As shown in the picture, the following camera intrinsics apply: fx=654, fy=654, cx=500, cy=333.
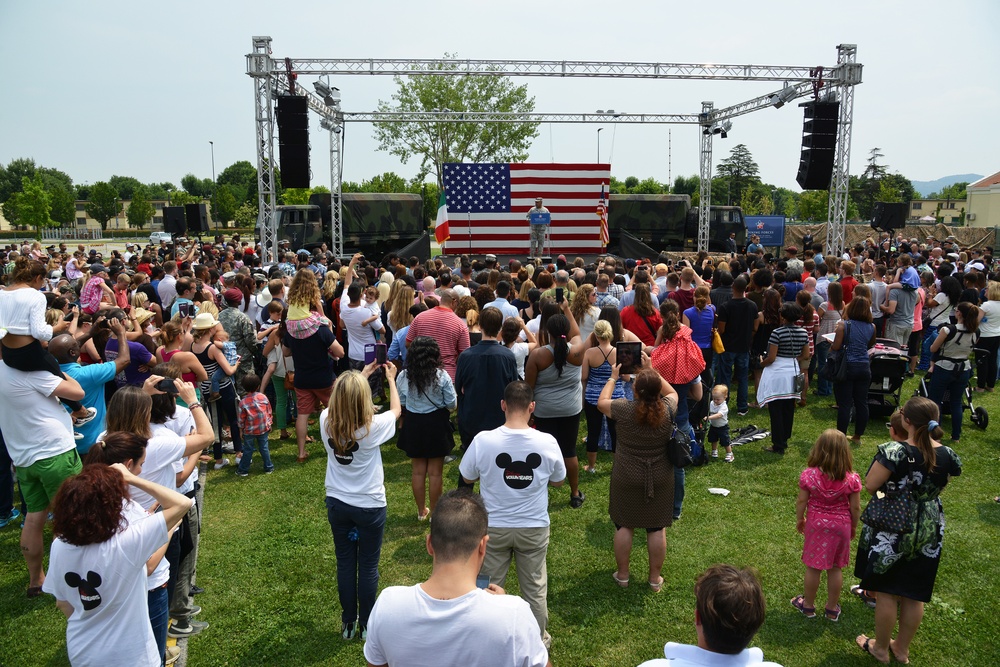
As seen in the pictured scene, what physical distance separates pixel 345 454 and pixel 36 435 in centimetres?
213

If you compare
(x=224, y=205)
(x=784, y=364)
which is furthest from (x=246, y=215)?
(x=784, y=364)

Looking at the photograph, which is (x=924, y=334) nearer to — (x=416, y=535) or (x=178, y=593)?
(x=416, y=535)

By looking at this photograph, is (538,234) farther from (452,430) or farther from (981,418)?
(452,430)

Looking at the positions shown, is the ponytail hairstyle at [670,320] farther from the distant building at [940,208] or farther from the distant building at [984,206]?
the distant building at [940,208]

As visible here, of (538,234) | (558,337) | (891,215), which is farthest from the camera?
(538,234)

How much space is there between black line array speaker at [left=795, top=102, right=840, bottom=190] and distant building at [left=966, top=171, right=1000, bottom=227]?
1873 inches

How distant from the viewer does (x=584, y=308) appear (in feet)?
20.4

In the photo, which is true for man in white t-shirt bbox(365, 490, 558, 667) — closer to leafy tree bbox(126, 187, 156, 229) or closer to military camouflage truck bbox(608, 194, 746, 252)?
military camouflage truck bbox(608, 194, 746, 252)

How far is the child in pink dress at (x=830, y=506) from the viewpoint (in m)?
3.78

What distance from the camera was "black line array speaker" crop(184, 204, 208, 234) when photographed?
1750 cm

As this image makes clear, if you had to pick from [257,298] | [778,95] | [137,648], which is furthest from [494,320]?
[778,95]

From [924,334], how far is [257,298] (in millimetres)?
9646

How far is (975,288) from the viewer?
338 inches

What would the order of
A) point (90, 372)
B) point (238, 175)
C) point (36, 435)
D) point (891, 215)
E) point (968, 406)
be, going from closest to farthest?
point (36, 435), point (90, 372), point (968, 406), point (891, 215), point (238, 175)
